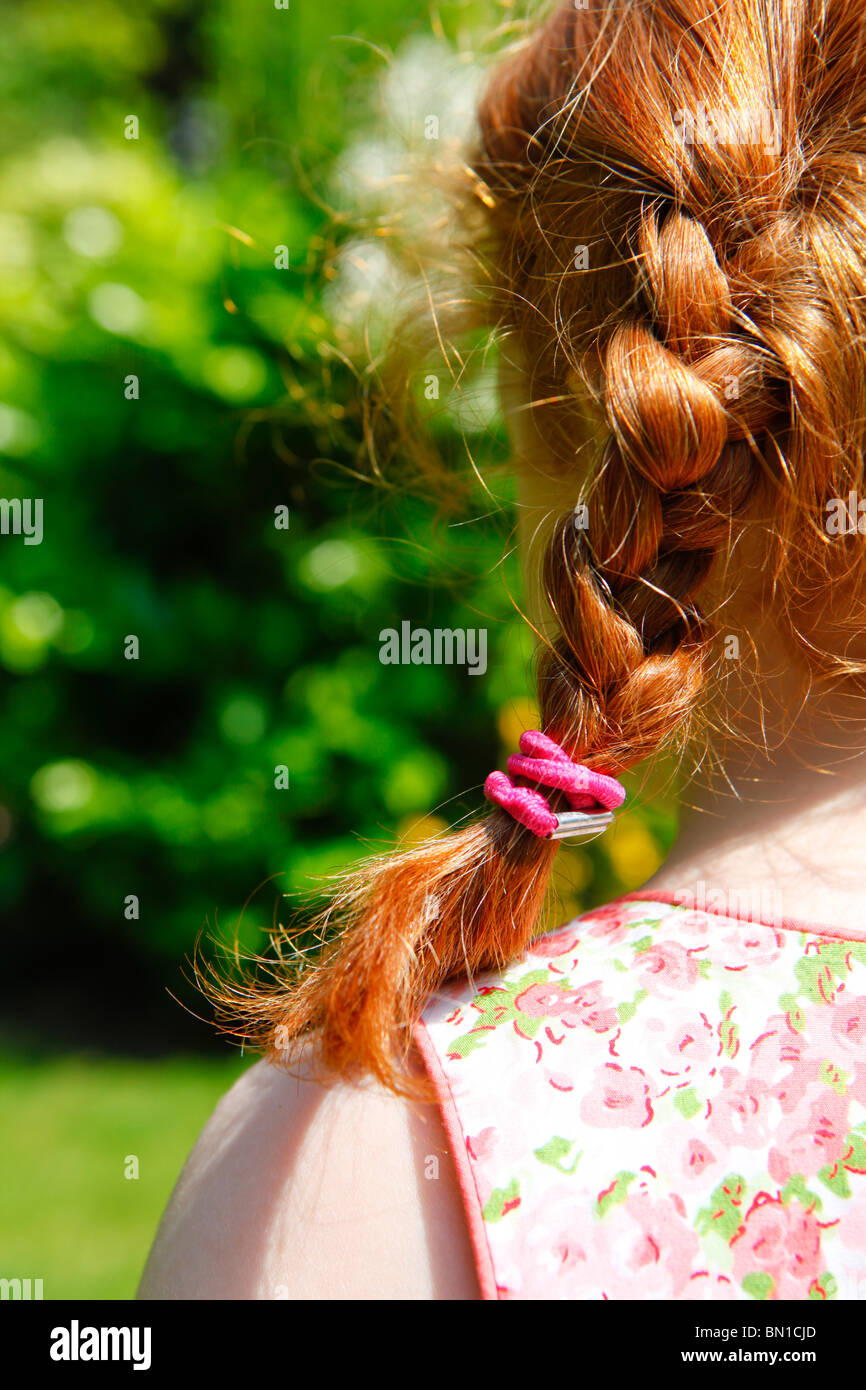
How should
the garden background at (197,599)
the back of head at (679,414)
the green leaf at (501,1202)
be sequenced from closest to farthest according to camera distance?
the green leaf at (501,1202)
the back of head at (679,414)
the garden background at (197,599)

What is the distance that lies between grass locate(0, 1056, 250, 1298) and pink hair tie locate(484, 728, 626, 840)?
6.33 ft

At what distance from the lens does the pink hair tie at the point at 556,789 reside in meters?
0.81

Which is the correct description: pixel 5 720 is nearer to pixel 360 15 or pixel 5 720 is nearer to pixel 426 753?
pixel 426 753

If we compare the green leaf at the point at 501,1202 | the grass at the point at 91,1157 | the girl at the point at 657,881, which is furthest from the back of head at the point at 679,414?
the grass at the point at 91,1157

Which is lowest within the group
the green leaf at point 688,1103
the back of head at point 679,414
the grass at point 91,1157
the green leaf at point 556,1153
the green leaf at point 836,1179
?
the grass at point 91,1157

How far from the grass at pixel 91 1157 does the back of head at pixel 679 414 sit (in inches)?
70.0

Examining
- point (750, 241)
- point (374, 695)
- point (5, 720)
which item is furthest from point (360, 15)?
point (750, 241)

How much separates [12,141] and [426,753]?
4838 millimetres

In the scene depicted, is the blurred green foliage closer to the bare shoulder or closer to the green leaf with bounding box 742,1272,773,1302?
the bare shoulder

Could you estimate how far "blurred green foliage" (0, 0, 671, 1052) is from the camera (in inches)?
87.8

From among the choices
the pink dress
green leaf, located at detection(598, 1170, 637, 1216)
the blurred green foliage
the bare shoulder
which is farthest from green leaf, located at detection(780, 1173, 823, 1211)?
the blurred green foliage

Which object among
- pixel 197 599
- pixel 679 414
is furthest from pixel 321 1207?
pixel 197 599

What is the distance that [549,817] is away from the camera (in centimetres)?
81

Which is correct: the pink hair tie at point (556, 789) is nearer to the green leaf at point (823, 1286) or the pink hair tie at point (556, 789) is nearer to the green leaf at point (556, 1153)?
the green leaf at point (556, 1153)
